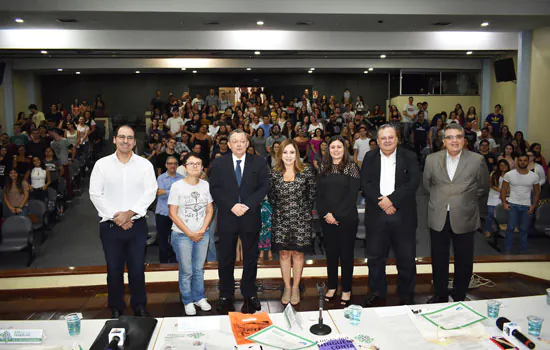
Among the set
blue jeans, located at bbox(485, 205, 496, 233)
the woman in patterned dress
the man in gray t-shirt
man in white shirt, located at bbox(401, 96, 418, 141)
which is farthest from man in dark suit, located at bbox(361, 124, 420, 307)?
man in white shirt, located at bbox(401, 96, 418, 141)

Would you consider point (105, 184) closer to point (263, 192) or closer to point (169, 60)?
point (263, 192)

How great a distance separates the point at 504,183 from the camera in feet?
21.4

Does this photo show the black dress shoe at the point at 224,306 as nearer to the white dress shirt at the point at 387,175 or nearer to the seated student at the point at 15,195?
the white dress shirt at the point at 387,175

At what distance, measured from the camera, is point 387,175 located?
154 inches

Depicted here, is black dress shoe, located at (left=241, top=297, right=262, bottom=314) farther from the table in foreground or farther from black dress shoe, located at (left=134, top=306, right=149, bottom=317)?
the table in foreground

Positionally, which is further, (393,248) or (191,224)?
(393,248)

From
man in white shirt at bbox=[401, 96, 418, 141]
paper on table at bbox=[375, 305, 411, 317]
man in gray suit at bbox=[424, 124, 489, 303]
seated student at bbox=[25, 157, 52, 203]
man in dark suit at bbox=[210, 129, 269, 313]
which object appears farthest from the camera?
man in white shirt at bbox=[401, 96, 418, 141]

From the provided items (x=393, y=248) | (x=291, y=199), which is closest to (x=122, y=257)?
(x=291, y=199)

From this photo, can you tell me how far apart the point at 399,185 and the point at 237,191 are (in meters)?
1.35

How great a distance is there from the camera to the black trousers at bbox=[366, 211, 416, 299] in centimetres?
388

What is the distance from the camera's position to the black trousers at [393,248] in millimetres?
3881

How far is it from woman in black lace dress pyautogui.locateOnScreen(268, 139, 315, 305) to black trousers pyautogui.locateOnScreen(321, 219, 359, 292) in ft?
0.65

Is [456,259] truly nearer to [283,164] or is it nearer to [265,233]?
[283,164]

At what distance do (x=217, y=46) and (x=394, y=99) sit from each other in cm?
722
